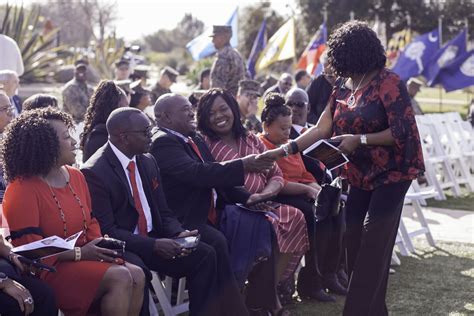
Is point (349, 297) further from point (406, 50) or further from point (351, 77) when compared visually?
point (406, 50)

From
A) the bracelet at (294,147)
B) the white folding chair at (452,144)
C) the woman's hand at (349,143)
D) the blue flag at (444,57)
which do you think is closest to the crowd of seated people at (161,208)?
the bracelet at (294,147)

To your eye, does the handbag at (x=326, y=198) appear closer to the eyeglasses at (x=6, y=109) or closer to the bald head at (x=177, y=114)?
the bald head at (x=177, y=114)

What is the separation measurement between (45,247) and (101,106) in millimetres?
2172

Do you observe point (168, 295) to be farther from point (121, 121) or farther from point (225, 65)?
point (225, 65)

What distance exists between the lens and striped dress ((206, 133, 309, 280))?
5.93 meters

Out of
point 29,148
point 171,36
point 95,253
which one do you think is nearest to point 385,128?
point 95,253

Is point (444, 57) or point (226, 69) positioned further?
point (444, 57)

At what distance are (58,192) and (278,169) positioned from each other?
2312 millimetres

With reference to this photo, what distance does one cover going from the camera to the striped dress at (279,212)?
19.5 ft

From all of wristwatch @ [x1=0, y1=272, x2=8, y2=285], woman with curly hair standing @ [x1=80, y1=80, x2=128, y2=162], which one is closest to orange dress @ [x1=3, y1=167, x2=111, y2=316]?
Result: wristwatch @ [x1=0, y1=272, x2=8, y2=285]

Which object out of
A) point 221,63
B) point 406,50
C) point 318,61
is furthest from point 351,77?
point 406,50

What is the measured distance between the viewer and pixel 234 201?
5.98 m

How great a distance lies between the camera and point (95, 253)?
448 cm

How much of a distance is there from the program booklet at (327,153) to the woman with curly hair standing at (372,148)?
0.06m
